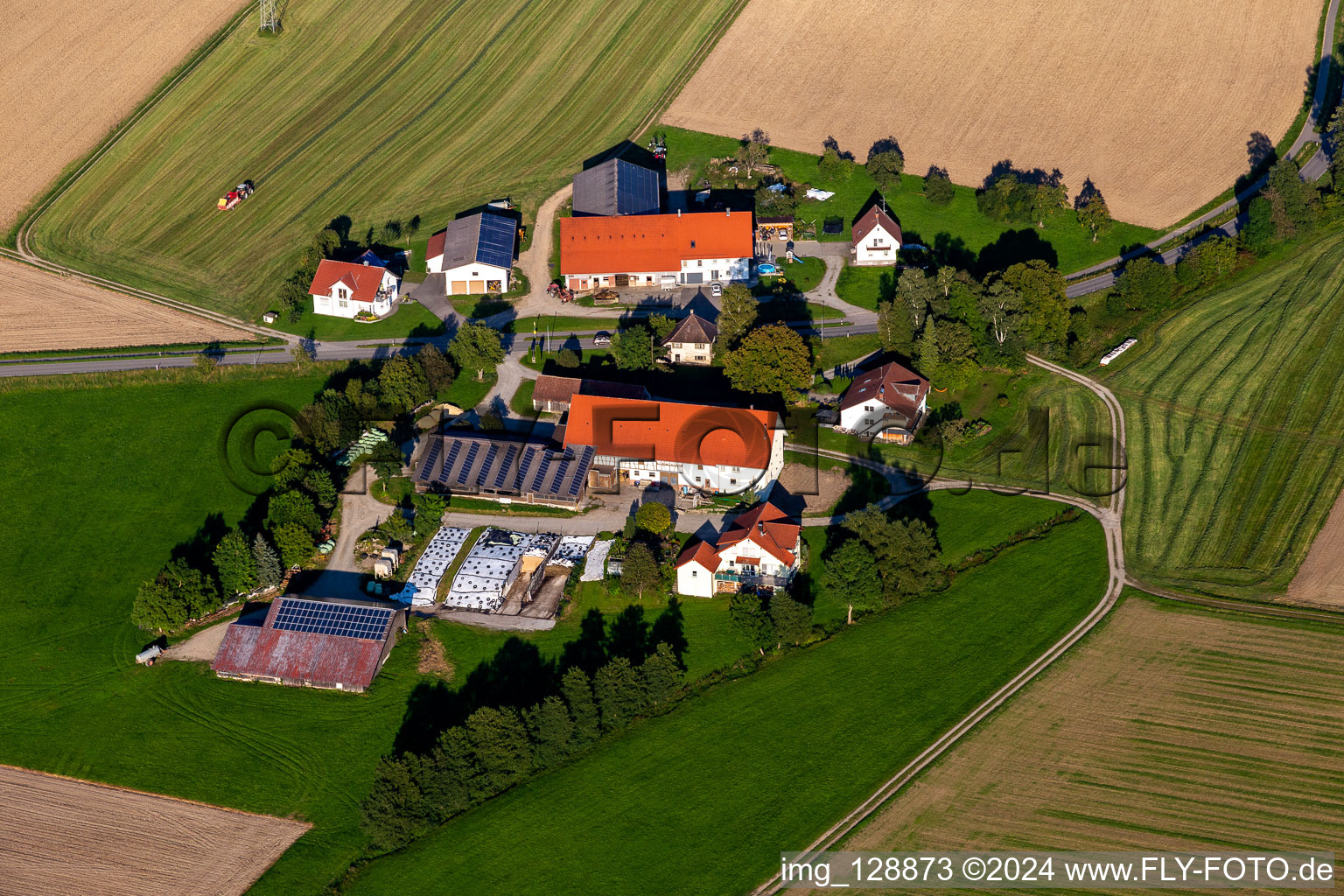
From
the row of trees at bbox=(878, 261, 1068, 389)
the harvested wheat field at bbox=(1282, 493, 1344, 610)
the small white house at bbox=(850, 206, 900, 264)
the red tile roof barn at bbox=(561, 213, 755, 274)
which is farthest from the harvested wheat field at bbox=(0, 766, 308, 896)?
the small white house at bbox=(850, 206, 900, 264)

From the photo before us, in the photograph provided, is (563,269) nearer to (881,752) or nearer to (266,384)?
(266,384)

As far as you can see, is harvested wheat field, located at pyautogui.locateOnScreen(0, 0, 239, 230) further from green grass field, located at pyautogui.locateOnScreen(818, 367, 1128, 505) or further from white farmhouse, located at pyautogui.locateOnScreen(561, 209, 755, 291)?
green grass field, located at pyautogui.locateOnScreen(818, 367, 1128, 505)

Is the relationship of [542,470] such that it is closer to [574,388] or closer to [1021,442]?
[574,388]

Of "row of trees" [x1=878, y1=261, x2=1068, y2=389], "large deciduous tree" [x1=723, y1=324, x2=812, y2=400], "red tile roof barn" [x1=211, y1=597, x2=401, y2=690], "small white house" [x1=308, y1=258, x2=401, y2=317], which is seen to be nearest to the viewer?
"red tile roof barn" [x1=211, y1=597, x2=401, y2=690]

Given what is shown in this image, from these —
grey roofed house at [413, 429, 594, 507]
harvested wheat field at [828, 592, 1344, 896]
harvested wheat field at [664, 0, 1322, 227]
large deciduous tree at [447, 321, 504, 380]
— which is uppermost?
harvested wheat field at [664, 0, 1322, 227]

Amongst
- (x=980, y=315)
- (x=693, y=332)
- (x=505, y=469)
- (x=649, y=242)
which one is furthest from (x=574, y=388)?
(x=980, y=315)

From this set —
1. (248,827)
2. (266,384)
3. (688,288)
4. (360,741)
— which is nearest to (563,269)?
(688,288)

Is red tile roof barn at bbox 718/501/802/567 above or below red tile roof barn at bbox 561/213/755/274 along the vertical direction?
below

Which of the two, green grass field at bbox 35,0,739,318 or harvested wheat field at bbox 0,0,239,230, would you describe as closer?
green grass field at bbox 35,0,739,318

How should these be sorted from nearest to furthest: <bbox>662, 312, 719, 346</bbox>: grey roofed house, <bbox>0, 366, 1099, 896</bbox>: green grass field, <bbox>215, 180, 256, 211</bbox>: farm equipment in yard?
<bbox>0, 366, 1099, 896</bbox>: green grass field < <bbox>662, 312, 719, 346</bbox>: grey roofed house < <bbox>215, 180, 256, 211</bbox>: farm equipment in yard

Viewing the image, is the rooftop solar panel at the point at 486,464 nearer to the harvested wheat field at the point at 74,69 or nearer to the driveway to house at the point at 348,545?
the driveway to house at the point at 348,545
